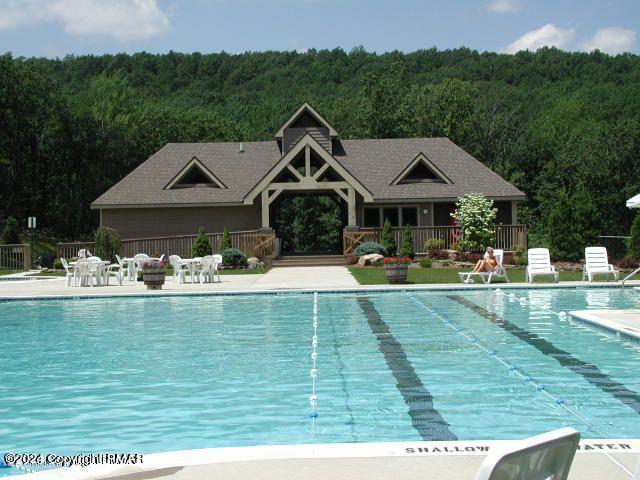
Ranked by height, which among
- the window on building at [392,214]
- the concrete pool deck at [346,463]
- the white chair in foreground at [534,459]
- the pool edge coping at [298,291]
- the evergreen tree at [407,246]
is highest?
the window on building at [392,214]

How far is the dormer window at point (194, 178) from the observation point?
125 ft

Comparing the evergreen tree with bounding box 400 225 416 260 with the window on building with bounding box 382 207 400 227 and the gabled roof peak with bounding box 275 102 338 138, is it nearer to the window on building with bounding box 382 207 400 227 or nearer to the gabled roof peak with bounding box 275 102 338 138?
the window on building with bounding box 382 207 400 227

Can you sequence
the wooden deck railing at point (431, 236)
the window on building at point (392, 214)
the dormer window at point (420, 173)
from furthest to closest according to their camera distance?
the window on building at point (392, 214)
the dormer window at point (420, 173)
the wooden deck railing at point (431, 236)

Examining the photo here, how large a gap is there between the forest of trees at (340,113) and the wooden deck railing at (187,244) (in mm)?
11473

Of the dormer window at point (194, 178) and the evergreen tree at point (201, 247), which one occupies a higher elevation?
the dormer window at point (194, 178)

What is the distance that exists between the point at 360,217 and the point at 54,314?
2136 cm

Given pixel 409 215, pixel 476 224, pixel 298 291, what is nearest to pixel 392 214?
pixel 409 215

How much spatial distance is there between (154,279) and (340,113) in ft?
145

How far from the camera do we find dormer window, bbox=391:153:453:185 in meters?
38.1

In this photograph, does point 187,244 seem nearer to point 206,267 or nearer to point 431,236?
point 206,267

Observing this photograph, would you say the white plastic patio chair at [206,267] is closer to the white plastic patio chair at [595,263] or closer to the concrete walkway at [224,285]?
the concrete walkway at [224,285]

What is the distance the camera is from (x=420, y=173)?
39000mm

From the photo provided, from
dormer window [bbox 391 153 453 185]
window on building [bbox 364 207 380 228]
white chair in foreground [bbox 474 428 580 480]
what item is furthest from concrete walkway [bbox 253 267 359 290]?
white chair in foreground [bbox 474 428 580 480]

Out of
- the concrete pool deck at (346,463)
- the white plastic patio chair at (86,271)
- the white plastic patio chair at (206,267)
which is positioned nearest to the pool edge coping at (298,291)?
the white plastic patio chair at (86,271)
